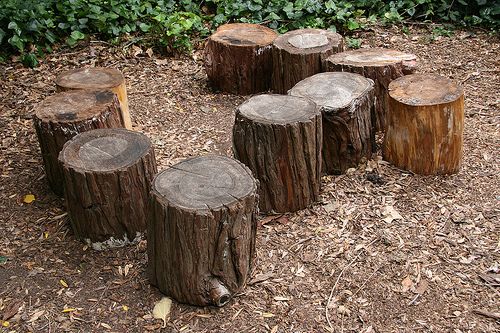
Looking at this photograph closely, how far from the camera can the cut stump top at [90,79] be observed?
4.62 metres

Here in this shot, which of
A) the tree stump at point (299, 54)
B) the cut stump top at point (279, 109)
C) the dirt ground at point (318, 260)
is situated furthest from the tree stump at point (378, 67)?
the cut stump top at point (279, 109)

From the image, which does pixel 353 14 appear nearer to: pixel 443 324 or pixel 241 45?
pixel 241 45

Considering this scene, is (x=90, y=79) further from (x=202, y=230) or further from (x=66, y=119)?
(x=202, y=230)

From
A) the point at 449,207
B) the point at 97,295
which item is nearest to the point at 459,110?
the point at 449,207

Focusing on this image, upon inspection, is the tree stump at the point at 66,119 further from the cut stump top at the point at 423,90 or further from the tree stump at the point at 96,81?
the cut stump top at the point at 423,90

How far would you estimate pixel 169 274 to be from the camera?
11.0 feet

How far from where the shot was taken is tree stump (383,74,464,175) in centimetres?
418

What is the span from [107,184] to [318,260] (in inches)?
51.2

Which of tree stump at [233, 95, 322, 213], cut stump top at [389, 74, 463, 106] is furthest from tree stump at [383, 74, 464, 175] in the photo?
tree stump at [233, 95, 322, 213]

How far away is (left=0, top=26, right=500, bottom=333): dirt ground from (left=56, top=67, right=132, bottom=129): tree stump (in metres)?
0.53

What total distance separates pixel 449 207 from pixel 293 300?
132 centimetres

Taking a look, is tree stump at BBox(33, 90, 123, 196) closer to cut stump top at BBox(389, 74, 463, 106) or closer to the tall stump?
the tall stump

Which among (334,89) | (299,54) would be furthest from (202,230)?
(299,54)

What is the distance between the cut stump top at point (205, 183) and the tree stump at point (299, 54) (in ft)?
6.11
